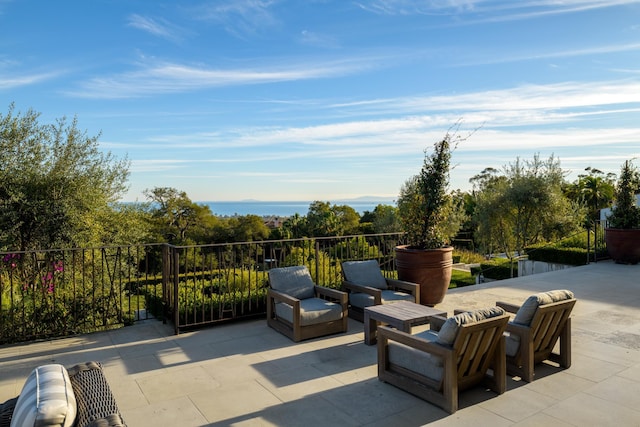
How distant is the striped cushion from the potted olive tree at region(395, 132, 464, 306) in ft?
15.4

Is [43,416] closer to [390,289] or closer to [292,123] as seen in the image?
[390,289]

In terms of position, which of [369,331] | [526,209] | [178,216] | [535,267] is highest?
[526,209]

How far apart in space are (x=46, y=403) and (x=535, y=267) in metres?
12.2

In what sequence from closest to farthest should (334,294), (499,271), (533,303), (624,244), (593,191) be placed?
1. (533,303)
2. (334,294)
3. (624,244)
4. (499,271)
5. (593,191)

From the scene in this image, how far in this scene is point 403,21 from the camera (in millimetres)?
8633

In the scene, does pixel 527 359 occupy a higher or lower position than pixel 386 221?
lower

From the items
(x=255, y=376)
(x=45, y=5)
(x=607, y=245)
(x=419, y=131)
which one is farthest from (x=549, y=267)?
(x=45, y=5)

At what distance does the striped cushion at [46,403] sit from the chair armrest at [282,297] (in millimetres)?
2873

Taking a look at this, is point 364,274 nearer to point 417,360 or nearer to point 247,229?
point 417,360

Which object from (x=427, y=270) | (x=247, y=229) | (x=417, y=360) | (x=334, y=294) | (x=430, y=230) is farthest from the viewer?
(x=247, y=229)

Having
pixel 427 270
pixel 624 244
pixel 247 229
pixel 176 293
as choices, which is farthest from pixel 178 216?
pixel 427 270

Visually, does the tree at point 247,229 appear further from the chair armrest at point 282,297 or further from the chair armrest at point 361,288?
the chair armrest at point 282,297

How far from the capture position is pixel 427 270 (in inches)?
226

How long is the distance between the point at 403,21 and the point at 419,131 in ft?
12.8
